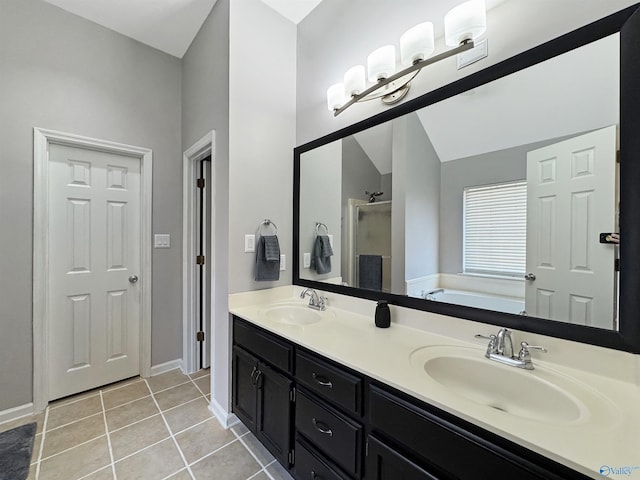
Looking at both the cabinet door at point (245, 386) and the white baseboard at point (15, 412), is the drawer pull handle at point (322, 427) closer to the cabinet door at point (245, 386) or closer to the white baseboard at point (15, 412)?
the cabinet door at point (245, 386)

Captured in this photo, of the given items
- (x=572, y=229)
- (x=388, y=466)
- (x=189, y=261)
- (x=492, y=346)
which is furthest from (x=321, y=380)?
(x=189, y=261)

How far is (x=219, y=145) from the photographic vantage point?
188cm

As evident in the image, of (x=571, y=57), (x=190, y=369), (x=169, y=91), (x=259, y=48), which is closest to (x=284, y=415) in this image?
(x=190, y=369)

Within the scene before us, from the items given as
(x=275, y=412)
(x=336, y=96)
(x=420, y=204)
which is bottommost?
(x=275, y=412)

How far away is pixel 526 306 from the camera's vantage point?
1031mm

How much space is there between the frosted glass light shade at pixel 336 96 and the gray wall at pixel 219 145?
27.5 inches

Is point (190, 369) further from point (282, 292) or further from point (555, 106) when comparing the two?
point (555, 106)

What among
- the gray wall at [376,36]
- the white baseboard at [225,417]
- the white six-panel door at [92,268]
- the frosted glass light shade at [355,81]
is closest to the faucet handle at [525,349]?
the gray wall at [376,36]

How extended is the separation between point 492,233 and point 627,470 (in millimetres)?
824

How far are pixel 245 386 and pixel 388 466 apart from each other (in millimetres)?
1015

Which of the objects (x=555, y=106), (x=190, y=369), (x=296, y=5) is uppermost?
(x=296, y=5)

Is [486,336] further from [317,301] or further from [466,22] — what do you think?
[466,22]

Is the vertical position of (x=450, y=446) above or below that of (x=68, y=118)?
below

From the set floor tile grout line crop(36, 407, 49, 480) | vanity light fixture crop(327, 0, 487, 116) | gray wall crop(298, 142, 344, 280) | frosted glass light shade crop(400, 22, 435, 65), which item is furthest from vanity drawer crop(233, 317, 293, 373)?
frosted glass light shade crop(400, 22, 435, 65)
